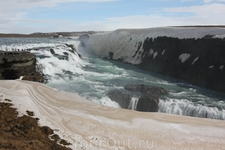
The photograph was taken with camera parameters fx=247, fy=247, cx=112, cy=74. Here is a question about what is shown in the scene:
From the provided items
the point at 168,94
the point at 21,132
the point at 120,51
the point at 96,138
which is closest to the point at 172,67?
the point at 168,94

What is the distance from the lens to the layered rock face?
74.2ft

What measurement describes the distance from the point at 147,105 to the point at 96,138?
769 centimetres

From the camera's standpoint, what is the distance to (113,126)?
42.2 feet

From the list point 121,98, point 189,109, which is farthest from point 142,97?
point 189,109

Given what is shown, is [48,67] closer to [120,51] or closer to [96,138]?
[96,138]

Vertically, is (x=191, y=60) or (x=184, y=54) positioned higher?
(x=184, y=54)

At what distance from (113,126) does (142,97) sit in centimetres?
672

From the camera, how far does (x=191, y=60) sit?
28.9 m

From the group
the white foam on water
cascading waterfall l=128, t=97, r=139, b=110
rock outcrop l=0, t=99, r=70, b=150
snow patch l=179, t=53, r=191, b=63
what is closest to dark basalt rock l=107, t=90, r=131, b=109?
cascading waterfall l=128, t=97, r=139, b=110

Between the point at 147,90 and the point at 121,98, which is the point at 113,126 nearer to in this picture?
the point at 121,98

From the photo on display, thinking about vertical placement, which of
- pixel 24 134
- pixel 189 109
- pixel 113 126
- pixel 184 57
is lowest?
pixel 189 109

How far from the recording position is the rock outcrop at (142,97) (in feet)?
60.2

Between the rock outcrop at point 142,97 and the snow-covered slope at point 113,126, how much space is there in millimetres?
3050

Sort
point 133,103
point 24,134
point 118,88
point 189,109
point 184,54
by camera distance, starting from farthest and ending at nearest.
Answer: point 184,54, point 118,88, point 133,103, point 189,109, point 24,134
